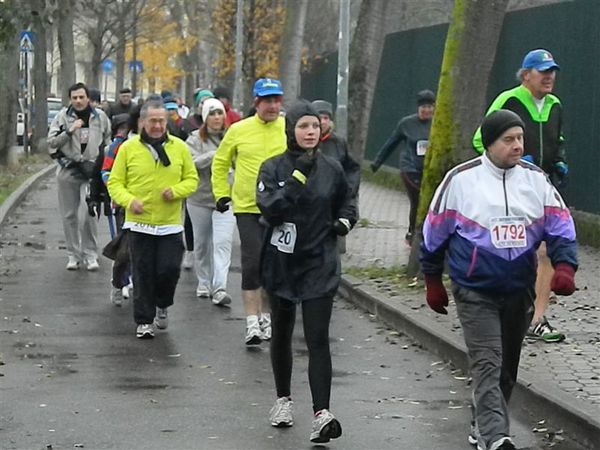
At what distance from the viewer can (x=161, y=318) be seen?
11.8m

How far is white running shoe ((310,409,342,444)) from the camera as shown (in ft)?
25.6

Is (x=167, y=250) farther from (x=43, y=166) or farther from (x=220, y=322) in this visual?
(x=43, y=166)

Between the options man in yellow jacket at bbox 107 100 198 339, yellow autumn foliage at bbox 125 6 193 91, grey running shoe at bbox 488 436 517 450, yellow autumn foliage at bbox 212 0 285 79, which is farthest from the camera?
yellow autumn foliage at bbox 125 6 193 91

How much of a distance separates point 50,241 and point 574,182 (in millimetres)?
6234

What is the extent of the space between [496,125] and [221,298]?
6105 mm

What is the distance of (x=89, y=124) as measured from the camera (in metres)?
15.4

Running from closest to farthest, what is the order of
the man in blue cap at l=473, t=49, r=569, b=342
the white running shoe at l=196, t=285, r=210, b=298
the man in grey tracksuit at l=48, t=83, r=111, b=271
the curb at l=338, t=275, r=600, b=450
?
the curb at l=338, t=275, r=600, b=450 < the man in blue cap at l=473, t=49, r=569, b=342 < the white running shoe at l=196, t=285, r=210, b=298 < the man in grey tracksuit at l=48, t=83, r=111, b=271

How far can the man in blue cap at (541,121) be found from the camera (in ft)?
32.8

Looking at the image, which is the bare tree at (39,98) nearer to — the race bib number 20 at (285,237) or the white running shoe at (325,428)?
the race bib number 20 at (285,237)

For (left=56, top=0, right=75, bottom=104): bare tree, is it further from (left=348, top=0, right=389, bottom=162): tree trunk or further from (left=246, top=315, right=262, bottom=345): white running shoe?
(left=246, top=315, right=262, bottom=345): white running shoe

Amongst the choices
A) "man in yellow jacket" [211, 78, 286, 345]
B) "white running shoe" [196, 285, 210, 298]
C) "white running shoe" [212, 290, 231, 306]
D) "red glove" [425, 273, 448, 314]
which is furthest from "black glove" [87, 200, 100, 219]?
"red glove" [425, 273, 448, 314]

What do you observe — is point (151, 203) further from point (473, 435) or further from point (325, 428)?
point (473, 435)

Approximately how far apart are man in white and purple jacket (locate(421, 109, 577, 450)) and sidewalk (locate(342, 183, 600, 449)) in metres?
0.73

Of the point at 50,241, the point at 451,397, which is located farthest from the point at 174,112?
the point at 451,397
